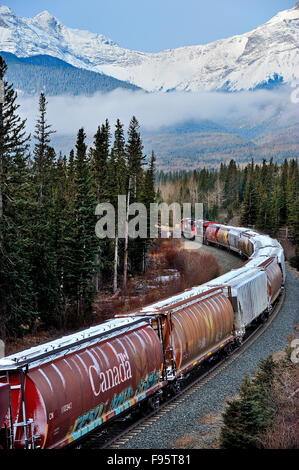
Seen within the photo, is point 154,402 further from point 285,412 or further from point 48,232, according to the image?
point 48,232

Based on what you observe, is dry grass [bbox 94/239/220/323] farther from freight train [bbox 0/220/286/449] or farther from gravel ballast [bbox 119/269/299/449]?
freight train [bbox 0/220/286/449]

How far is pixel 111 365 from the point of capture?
1577 cm

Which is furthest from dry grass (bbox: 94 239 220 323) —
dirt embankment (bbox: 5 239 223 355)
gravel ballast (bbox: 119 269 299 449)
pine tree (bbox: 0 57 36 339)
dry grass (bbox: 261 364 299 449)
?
dry grass (bbox: 261 364 299 449)

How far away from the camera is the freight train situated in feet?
42.0

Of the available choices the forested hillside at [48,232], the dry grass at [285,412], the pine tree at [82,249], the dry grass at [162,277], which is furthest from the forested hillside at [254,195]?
the dry grass at [285,412]

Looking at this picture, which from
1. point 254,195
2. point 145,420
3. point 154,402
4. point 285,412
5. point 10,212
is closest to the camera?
point 285,412

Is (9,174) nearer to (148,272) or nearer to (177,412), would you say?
(177,412)

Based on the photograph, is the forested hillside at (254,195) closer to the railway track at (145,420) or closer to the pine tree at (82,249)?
the pine tree at (82,249)

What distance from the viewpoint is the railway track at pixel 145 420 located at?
52.6 ft

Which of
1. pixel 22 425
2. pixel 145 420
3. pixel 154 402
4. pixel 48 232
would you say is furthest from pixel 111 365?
pixel 48 232

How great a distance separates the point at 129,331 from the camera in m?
17.6

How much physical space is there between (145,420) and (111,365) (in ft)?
11.4

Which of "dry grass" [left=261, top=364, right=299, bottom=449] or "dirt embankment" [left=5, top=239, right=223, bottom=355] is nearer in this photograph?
"dry grass" [left=261, top=364, right=299, bottom=449]

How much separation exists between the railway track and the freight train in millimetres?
420
